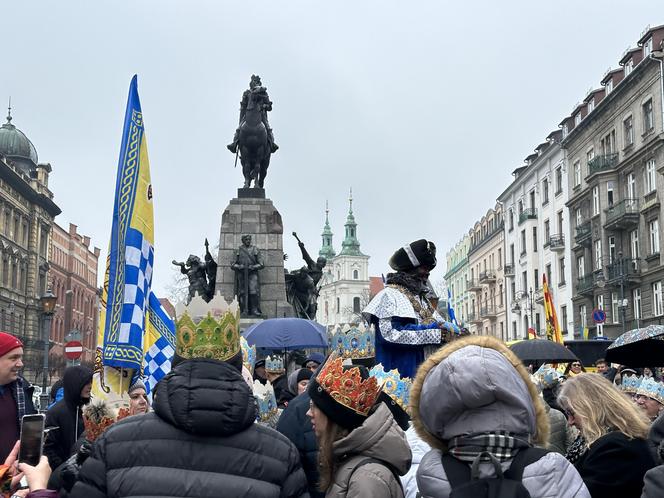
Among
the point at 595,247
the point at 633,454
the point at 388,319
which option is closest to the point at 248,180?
the point at 388,319

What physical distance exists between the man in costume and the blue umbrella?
6.83 metres

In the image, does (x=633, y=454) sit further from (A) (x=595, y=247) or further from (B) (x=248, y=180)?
(A) (x=595, y=247)

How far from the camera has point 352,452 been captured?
330 cm

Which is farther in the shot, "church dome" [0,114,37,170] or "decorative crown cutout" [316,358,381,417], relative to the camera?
"church dome" [0,114,37,170]

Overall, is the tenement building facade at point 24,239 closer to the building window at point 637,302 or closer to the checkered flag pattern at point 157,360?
the building window at point 637,302

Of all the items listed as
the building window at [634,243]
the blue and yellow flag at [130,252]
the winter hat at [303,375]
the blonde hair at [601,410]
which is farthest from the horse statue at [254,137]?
the building window at [634,243]

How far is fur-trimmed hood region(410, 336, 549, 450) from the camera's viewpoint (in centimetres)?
255

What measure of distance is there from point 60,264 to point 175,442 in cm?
8631

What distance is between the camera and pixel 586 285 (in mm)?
46062

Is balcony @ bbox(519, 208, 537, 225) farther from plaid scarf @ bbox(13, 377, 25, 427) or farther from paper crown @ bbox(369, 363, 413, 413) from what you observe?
plaid scarf @ bbox(13, 377, 25, 427)

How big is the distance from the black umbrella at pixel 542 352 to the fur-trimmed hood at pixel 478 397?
859 cm

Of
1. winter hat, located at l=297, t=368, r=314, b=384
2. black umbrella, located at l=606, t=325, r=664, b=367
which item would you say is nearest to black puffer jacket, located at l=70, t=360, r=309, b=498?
winter hat, located at l=297, t=368, r=314, b=384

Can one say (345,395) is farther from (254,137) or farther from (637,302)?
(637,302)

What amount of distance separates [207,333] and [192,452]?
1.58 feet
